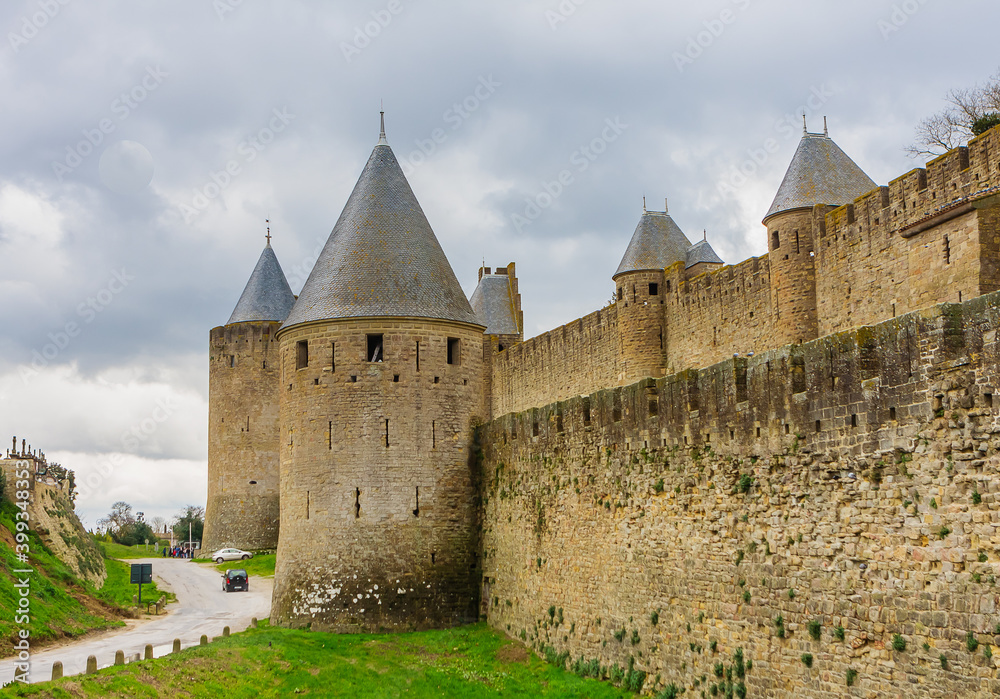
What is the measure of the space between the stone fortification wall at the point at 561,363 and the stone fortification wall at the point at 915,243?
9.84 meters

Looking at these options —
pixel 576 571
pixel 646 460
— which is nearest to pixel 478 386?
pixel 576 571

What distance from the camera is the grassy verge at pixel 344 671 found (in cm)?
1565

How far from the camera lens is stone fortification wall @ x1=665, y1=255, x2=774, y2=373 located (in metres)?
27.9

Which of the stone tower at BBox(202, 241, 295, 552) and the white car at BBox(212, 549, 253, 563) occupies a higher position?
the stone tower at BBox(202, 241, 295, 552)

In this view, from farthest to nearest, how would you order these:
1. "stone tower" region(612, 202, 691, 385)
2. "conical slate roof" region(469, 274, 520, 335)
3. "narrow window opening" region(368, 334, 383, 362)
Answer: "conical slate roof" region(469, 274, 520, 335) < "stone tower" region(612, 202, 691, 385) < "narrow window opening" region(368, 334, 383, 362)

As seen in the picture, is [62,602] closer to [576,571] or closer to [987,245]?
[576,571]

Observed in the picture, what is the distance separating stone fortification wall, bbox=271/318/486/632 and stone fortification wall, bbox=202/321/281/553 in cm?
2419

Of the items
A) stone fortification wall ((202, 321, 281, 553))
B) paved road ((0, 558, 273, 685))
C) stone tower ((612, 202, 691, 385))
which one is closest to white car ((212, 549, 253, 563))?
stone fortification wall ((202, 321, 281, 553))

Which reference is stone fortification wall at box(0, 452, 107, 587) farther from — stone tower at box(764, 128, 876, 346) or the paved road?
stone tower at box(764, 128, 876, 346)

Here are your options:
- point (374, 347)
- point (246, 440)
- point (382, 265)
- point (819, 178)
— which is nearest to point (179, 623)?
point (374, 347)

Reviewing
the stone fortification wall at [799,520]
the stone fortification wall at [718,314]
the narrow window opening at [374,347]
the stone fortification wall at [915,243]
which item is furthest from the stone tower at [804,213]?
the stone fortification wall at [799,520]

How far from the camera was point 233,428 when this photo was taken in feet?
A: 155

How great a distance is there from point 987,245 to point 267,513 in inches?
1353

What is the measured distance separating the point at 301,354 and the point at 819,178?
13452mm
